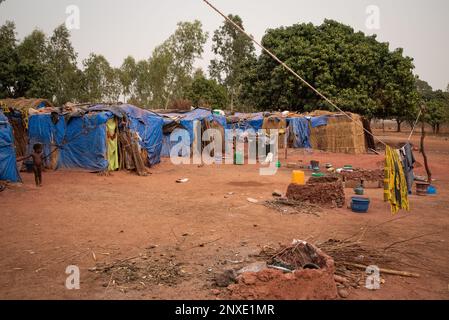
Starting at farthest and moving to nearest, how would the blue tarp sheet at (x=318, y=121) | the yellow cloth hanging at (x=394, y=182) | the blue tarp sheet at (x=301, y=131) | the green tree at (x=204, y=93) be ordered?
the green tree at (x=204, y=93) < the blue tarp sheet at (x=301, y=131) < the blue tarp sheet at (x=318, y=121) < the yellow cloth hanging at (x=394, y=182)

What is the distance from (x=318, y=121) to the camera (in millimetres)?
20500

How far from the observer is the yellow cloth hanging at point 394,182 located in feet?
19.4

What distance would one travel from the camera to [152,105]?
46688 millimetres

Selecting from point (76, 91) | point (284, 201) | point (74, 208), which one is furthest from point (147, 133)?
point (76, 91)

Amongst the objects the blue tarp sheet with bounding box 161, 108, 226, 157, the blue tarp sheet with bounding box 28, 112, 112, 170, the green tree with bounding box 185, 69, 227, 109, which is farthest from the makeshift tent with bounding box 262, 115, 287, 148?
the green tree with bounding box 185, 69, 227, 109

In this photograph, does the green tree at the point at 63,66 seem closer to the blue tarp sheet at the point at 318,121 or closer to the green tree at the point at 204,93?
the green tree at the point at 204,93

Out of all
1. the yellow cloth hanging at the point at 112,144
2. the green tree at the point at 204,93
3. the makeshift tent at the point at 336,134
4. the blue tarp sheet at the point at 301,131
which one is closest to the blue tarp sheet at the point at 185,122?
the yellow cloth hanging at the point at 112,144

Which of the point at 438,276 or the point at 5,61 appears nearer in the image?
the point at 438,276

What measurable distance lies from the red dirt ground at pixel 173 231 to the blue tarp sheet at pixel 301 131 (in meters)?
11.0

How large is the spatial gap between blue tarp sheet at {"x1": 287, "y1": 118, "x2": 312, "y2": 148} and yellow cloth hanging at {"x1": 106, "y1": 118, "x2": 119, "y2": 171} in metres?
12.1

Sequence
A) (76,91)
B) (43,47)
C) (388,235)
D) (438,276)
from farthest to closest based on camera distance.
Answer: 1. (76,91)
2. (43,47)
3. (388,235)
4. (438,276)
